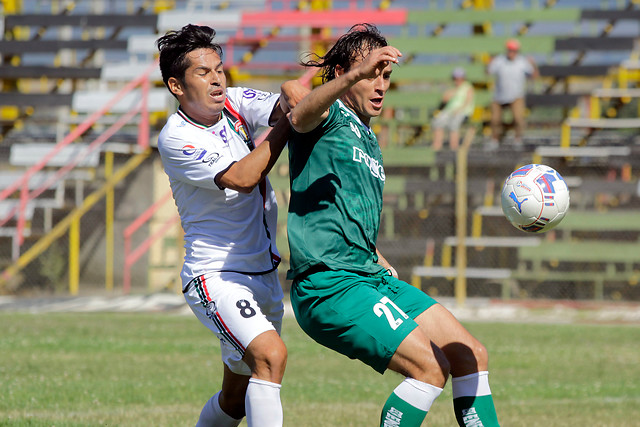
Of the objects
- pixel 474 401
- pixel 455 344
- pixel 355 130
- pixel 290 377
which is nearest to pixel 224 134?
pixel 355 130

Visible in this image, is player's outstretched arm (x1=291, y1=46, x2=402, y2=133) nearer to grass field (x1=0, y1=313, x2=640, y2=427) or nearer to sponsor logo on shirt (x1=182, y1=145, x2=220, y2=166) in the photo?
sponsor logo on shirt (x1=182, y1=145, x2=220, y2=166)

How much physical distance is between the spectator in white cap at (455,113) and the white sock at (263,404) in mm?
14084

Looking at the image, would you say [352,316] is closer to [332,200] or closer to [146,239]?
[332,200]

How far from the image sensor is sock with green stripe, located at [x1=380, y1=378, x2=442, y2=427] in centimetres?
434

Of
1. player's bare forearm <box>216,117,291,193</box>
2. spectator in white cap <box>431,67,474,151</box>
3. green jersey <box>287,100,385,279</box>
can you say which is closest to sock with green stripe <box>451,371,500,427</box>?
green jersey <box>287,100,385,279</box>

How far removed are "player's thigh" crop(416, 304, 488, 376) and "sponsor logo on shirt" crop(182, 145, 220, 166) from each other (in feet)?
4.23

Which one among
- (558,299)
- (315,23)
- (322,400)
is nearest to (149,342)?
(322,400)

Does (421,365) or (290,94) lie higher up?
(290,94)

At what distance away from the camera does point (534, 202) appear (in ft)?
16.8

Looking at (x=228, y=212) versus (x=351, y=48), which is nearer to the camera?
(x=351, y=48)

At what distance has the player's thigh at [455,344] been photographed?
464 centimetres

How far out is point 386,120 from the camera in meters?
19.6

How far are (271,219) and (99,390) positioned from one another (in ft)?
11.2

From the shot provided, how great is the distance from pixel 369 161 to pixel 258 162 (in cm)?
56
